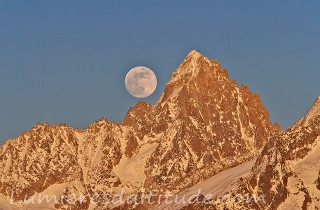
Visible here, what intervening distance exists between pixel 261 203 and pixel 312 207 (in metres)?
12.5

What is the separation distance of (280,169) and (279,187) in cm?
530

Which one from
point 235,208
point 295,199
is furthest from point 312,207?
point 235,208

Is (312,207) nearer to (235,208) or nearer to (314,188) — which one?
(314,188)

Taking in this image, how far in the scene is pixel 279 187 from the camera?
196 metres

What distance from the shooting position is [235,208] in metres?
199

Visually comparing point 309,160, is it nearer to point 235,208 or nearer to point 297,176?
point 297,176

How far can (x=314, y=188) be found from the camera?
193 metres

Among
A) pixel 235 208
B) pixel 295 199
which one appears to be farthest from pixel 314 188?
pixel 235 208

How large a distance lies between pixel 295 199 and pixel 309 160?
35.6 feet

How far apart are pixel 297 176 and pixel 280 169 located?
378 cm

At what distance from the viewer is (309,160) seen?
199625 millimetres

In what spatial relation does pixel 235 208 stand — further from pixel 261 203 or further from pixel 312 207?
pixel 312 207

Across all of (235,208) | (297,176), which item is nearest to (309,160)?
(297,176)

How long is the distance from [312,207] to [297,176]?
12268 millimetres
